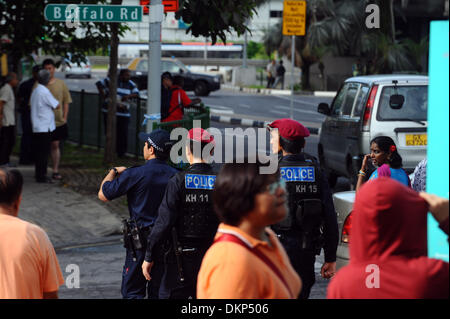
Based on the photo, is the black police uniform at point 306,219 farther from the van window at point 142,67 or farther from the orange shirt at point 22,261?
the van window at point 142,67

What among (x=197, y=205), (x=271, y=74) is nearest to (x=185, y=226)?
(x=197, y=205)

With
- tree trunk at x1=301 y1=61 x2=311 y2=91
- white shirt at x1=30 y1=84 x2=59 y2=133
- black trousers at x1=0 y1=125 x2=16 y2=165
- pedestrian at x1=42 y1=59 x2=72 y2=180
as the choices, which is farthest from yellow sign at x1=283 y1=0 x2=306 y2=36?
tree trunk at x1=301 y1=61 x2=311 y2=91

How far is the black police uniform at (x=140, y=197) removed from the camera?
614 centimetres

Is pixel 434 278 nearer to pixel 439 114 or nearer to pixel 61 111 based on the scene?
pixel 439 114

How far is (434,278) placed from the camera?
321 cm

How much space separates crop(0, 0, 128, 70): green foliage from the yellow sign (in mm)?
4976

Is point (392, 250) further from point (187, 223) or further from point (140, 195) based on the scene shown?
point (140, 195)

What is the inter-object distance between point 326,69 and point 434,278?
1679 inches

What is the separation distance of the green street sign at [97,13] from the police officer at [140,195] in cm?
310

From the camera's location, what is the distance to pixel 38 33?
15328mm

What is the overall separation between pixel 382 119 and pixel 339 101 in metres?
1.47

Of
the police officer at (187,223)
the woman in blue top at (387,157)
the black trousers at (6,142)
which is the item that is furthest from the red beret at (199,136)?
the black trousers at (6,142)

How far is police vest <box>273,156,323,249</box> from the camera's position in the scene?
577cm

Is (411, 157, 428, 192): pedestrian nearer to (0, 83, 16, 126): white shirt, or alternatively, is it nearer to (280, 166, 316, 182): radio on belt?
(280, 166, 316, 182): radio on belt
